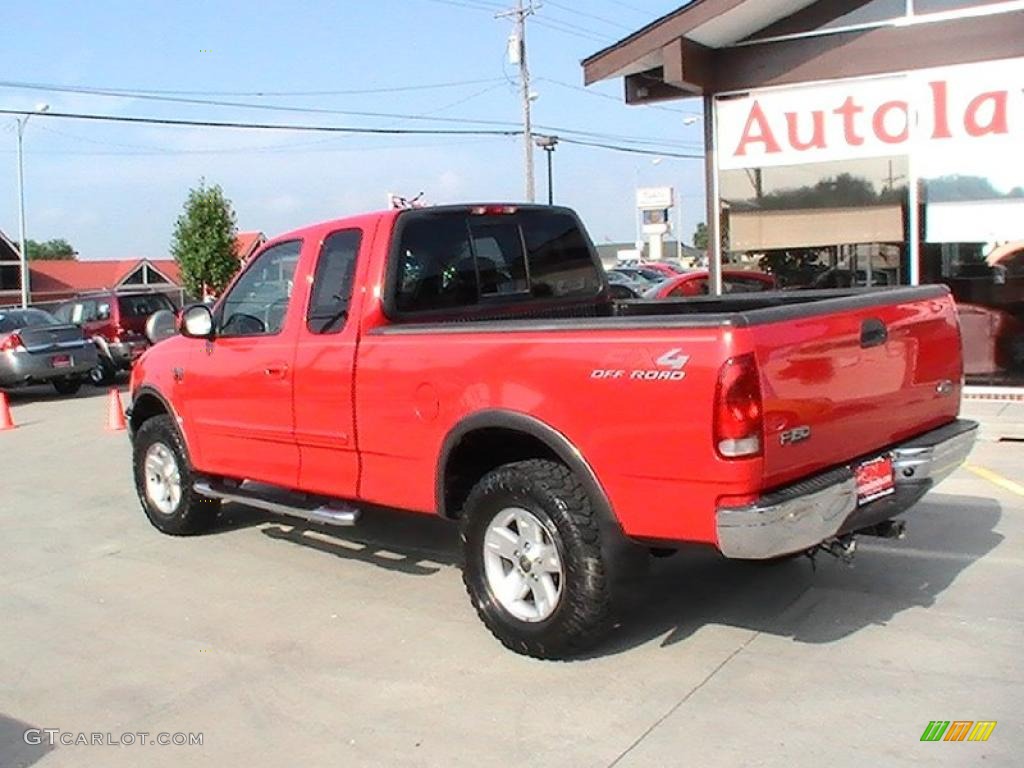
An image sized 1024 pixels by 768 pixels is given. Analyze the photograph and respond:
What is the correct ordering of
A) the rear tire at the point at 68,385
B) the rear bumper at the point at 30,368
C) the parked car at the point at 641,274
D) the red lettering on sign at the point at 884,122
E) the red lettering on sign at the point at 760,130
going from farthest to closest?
the parked car at the point at 641,274, the rear tire at the point at 68,385, the rear bumper at the point at 30,368, the red lettering on sign at the point at 760,130, the red lettering on sign at the point at 884,122

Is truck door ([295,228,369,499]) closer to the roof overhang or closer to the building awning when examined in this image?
the roof overhang

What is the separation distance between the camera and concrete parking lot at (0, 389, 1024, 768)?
154 inches

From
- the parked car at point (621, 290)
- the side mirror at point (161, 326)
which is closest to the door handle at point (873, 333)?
the parked car at point (621, 290)

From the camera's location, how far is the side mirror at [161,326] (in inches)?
277

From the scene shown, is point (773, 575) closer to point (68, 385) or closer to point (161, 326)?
point (161, 326)

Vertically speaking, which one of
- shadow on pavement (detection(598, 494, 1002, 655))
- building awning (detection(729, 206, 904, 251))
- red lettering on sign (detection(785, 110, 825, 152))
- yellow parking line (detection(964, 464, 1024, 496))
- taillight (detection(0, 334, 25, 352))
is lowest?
shadow on pavement (detection(598, 494, 1002, 655))

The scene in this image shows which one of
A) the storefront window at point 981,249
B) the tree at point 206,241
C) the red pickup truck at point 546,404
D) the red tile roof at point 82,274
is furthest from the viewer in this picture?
the red tile roof at point 82,274

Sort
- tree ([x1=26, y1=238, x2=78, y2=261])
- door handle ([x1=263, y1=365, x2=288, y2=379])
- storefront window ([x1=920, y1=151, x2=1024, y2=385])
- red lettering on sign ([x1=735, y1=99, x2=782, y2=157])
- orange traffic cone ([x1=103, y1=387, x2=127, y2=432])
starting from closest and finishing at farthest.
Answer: door handle ([x1=263, y1=365, x2=288, y2=379]), storefront window ([x1=920, y1=151, x2=1024, y2=385]), red lettering on sign ([x1=735, y1=99, x2=782, y2=157]), orange traffic cone ([x1=103, y1=387, x2=127, y2=432]), tree ([x1=26, y1=238, x2=78, y2=261])

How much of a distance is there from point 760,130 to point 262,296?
750cm

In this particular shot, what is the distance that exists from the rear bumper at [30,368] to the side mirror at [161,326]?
11.1 meters

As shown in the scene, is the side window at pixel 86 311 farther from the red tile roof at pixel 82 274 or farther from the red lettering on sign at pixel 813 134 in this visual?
the red tile roof at pixel 82 274

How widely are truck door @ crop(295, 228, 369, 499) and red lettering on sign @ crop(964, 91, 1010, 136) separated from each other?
7886mm

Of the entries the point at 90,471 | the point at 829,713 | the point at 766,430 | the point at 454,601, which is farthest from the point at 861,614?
the point at 90,471

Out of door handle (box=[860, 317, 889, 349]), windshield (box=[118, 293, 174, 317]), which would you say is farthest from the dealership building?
windshield (box=[118, 293, 174, 317])
